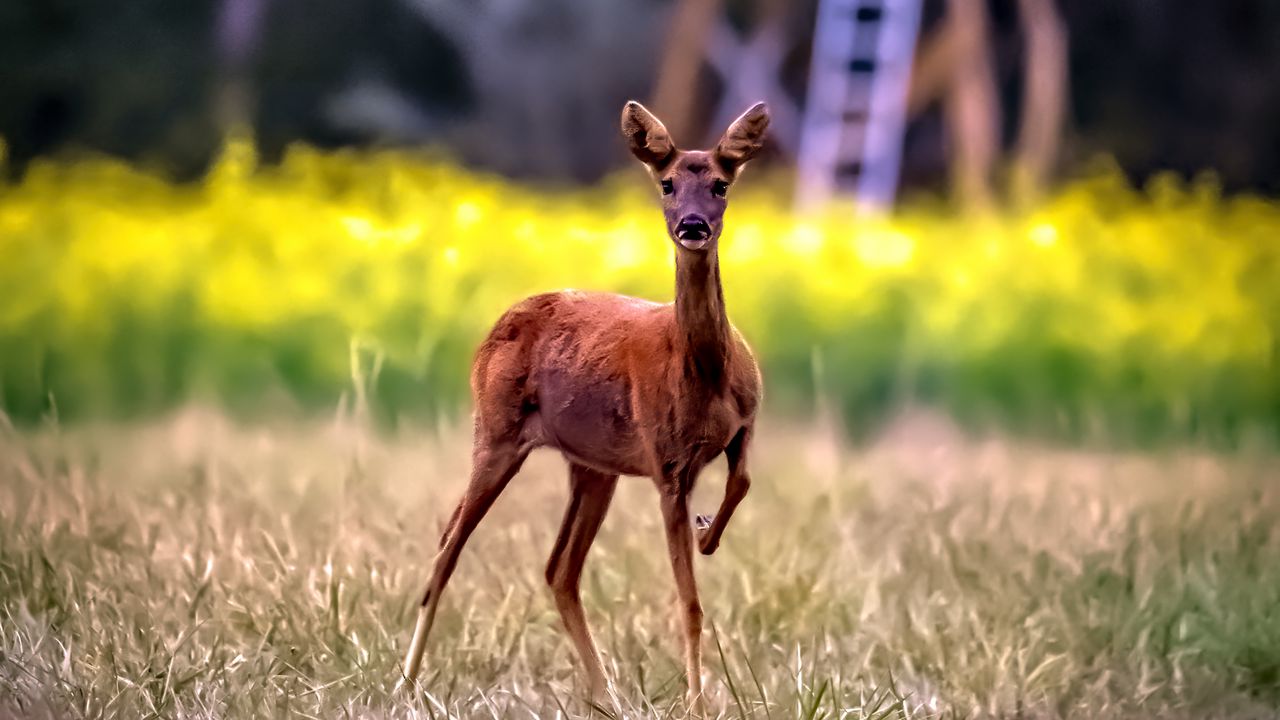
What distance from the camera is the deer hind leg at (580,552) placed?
213cm

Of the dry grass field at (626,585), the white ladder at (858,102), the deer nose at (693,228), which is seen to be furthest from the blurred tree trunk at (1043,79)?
the deer nose at (693,228)

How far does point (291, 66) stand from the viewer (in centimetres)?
442

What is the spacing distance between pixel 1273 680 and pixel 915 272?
1855 millimetres

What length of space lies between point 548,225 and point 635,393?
7.61 ft

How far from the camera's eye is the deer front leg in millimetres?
1864

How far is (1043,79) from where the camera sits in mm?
4715

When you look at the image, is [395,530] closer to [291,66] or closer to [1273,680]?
[1273,680]

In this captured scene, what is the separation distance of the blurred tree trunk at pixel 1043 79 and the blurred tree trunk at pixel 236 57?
2331 mm

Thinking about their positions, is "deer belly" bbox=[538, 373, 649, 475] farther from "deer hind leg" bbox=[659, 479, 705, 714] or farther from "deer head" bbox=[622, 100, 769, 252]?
"deer head" bbox=[622, 100, 769, 252]

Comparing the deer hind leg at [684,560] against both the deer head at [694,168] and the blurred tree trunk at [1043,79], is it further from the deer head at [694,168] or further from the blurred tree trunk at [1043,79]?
the blurred tree trunk at [1043,79]

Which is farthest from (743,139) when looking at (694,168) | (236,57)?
(236,57)

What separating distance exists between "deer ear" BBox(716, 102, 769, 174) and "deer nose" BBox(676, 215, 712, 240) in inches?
4.8

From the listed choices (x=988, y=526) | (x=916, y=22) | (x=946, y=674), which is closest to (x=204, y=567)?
(x=946, y=674)

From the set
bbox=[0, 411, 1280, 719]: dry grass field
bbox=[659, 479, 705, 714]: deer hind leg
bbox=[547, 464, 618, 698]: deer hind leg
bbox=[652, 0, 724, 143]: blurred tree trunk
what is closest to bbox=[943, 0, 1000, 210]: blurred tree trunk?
bbox=[652, 0, 724, 143]: blurred tree trunk
